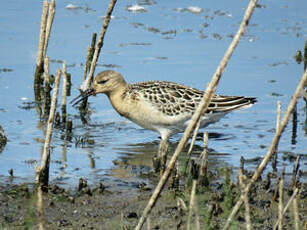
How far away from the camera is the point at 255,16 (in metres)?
16.2

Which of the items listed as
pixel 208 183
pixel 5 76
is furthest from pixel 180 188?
pixel 5 76

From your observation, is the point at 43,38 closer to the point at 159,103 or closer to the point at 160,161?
the point at 159,103

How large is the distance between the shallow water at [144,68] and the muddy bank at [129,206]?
2.05ft

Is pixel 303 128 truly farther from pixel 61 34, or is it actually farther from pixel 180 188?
pixel 61 34

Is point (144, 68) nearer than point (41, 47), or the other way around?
point (41, 47)

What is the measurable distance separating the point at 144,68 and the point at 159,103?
3.38 meters

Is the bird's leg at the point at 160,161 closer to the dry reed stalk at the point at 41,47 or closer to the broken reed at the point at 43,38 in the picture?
the broken reed at the point at 43,38

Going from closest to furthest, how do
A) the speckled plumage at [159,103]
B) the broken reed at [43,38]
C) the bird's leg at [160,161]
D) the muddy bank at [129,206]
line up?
the muddy bank at [129,206] < the bird's leg at [160,161] < the speckled plumage at [159,103] < the broken reed at [43,38]

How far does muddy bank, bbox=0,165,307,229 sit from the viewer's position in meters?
6.42

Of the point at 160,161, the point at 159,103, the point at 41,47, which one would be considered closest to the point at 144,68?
the point at 41,47

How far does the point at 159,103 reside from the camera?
9.48 meters

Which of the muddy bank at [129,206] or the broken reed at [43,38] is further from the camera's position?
the broken reed at [43,38]

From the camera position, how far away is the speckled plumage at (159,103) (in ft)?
31.1

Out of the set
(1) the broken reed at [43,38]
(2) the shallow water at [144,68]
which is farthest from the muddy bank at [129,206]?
(1) the broken reed at [43,38]
